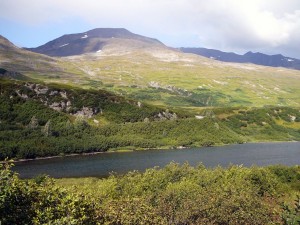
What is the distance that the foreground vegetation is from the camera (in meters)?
27.3

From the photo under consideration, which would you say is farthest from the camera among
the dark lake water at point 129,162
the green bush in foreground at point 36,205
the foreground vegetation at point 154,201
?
the dark lake water at point 129,162

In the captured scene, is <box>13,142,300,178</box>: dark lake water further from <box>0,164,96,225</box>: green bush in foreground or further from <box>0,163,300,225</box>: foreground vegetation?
<box>0,164,96,225</box>: green bush in foreground

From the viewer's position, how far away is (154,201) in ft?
198

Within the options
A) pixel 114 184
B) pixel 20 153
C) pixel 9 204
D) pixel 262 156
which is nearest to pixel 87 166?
pixel 20 153

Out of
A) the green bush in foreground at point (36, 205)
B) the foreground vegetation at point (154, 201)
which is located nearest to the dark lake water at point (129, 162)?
the foreground vegetation at point (154, 201)

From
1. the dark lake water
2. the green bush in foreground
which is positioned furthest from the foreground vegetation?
the dark lake water

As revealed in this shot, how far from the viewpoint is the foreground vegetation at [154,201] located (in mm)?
27266

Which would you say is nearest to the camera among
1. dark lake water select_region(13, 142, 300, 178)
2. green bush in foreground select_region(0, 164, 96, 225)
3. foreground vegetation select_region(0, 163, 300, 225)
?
green bush in foreground select_region(0, 164, 96, 225)

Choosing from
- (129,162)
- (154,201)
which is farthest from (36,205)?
(129,162)

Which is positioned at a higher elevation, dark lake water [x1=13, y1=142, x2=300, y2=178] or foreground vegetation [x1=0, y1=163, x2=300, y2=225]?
foreground vegetation [x1=0, y1=163, x2=300, y2=225]

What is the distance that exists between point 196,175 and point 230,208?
35810 mm

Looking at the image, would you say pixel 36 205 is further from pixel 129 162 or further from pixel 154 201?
pixel 129 162

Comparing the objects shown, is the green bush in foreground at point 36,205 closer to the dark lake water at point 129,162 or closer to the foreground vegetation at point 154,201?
the foreground vegetation at point 154,201

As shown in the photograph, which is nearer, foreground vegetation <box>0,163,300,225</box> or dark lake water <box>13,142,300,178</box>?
foreground vegetation <box>0,163,300,225</box>
